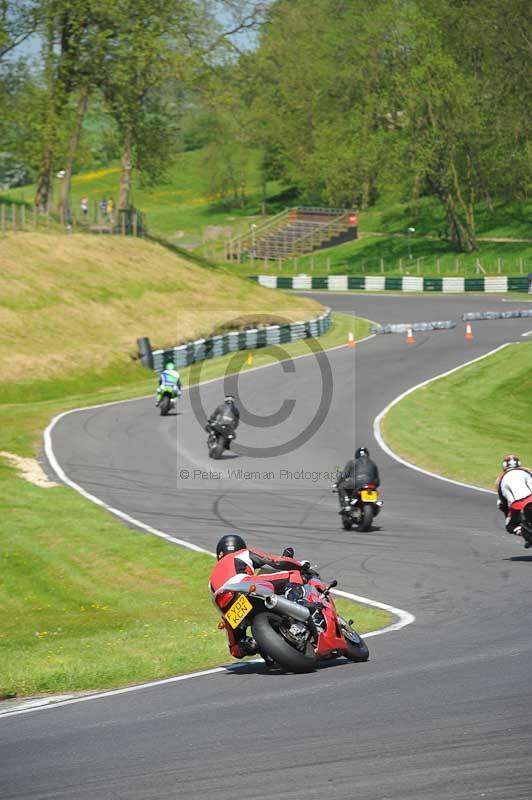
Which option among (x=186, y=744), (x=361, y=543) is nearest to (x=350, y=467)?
(x=361, y=543)

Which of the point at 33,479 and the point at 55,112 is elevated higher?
the point at 55,112

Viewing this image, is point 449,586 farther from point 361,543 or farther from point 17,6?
point 17,6

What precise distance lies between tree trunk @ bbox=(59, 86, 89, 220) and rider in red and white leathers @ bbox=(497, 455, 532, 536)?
1965 inches

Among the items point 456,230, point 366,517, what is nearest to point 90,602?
point 366,517

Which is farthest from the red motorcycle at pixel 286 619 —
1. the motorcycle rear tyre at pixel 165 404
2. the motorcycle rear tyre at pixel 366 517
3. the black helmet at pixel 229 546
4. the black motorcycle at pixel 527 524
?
the motorcycle rear tyre at pixel 165 404

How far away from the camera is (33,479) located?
1067 inches

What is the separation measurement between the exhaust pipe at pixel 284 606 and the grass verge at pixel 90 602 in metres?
2.11

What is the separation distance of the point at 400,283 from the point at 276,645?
2645 inches

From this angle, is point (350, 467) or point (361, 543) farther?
point (350, 467)

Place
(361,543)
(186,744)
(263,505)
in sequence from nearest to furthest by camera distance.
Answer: (186,744), (361,543), (263,505)

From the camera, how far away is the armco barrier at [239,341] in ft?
157

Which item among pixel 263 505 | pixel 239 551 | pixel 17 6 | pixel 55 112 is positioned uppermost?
pixel 17 6

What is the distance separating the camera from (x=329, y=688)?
31.9ft

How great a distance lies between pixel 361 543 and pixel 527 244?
68197 mm
